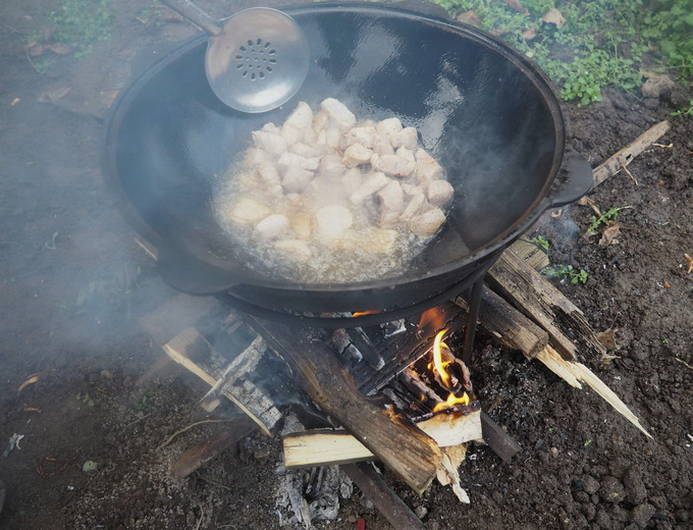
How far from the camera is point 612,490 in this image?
2.50 metres

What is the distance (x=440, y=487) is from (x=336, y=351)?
3.04ft

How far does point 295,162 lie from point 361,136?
45 centimetres

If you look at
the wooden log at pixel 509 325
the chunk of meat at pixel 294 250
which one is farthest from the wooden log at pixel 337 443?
the chunk of meat at pixel 294 250

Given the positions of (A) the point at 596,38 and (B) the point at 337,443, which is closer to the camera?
(B) the point at 337,443

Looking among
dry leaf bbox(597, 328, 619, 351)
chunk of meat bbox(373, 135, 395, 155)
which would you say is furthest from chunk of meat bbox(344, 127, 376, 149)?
dry leaf bbox(597, 328, 619, 351)

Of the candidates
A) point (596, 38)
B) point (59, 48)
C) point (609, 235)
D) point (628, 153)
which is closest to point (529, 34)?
point (596, 38)

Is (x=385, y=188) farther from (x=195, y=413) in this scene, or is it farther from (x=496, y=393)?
(x=195, y=413)

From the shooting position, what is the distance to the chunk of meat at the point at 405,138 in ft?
9.79

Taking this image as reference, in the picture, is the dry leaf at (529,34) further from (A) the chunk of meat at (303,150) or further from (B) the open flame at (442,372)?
(B) the open flame at (442,372)

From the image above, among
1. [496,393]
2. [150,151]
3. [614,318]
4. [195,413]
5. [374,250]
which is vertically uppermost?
[150,151]

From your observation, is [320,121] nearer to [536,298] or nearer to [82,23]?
[536,298]

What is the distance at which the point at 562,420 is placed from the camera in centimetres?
275

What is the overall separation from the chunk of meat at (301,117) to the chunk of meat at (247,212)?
651 mm

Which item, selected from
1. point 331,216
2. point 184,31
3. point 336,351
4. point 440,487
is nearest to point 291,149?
point 331,216
